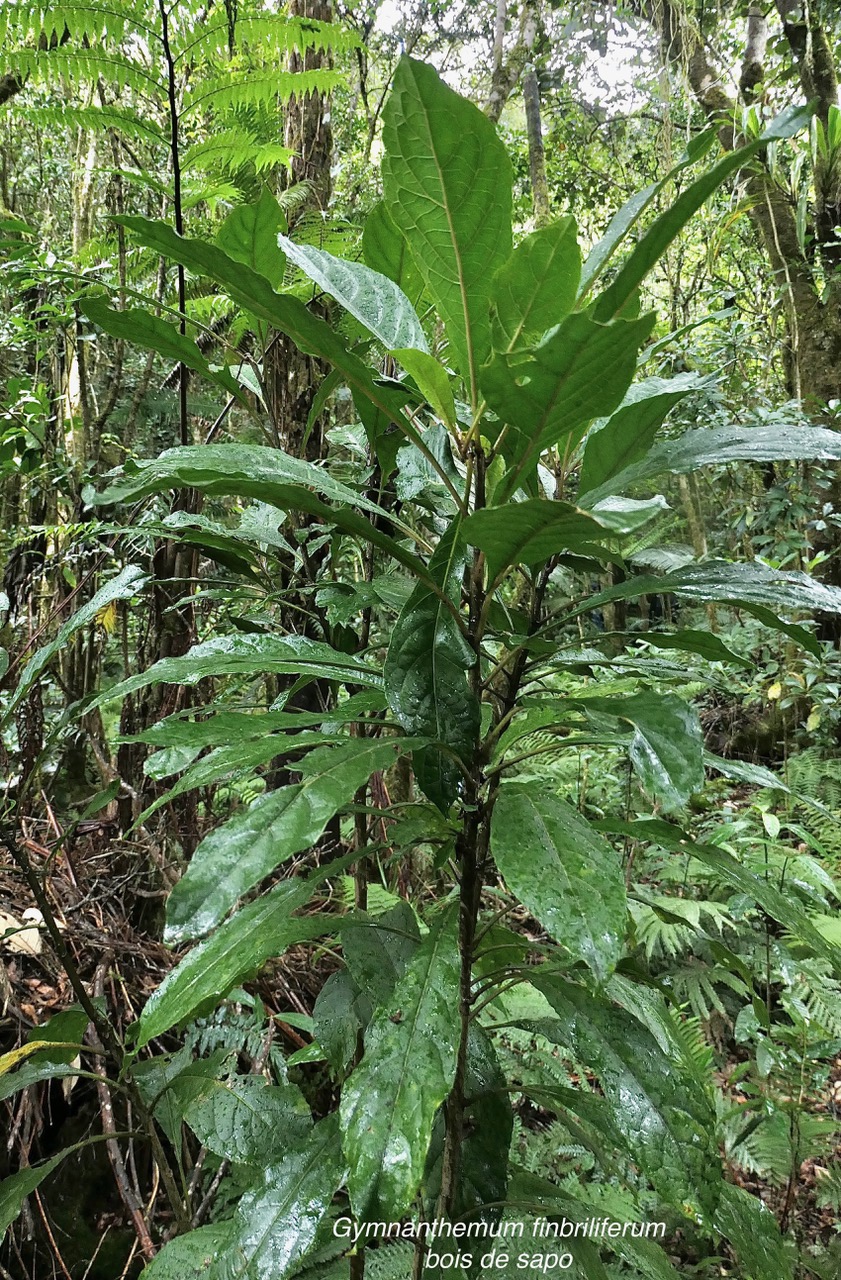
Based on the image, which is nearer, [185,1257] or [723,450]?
[723,450]

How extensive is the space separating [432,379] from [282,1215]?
2.67 ft

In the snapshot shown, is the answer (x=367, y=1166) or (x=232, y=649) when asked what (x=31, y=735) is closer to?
(x=232, y=649)

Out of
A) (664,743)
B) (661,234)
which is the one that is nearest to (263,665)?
(664,743)

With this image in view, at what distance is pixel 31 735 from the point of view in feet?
3.58

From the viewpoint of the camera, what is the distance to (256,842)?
1.69 feet

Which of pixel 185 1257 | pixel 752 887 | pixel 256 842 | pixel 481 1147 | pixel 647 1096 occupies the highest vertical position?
pixel 256 842

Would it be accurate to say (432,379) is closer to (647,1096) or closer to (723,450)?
(723,450)

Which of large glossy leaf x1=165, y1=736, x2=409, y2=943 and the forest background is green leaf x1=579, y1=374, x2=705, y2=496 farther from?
large glossy leaf x1=165, y1=736, x2=409, y2=943

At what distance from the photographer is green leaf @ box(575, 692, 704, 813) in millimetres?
553

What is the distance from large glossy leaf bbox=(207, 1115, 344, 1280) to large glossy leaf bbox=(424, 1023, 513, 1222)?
0.42 ft

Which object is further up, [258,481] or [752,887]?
[258,481]

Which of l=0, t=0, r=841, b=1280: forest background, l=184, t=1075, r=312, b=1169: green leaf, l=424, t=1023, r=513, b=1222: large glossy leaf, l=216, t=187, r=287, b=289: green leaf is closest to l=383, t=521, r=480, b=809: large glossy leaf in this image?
l=0, t=0, r=841, b=1280: forest background

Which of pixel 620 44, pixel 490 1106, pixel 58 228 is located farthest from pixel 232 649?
pixel 620 44

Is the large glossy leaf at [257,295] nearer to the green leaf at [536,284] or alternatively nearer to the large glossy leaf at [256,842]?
the green leaf at [536,284]
